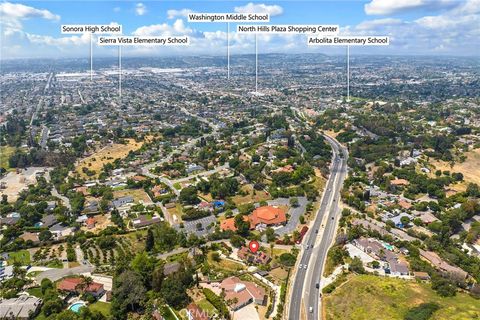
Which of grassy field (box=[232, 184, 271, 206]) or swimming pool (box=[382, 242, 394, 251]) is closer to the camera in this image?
swimming pool (box=[382, 242, 394, 251])

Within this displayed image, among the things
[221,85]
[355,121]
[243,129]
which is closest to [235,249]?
[243,129]

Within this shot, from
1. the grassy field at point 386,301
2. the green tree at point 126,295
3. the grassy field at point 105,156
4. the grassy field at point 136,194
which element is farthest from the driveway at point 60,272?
the grassy field at point 105,156

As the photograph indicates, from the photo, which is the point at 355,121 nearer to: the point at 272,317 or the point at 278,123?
the point at 278,123

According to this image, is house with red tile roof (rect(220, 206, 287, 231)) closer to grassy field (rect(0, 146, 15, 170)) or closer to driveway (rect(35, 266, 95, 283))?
driveway (rect(35, 266, 95, 283))

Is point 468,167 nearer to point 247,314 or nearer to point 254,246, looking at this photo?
point 254,246

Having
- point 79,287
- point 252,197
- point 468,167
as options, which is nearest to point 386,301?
point 79,287

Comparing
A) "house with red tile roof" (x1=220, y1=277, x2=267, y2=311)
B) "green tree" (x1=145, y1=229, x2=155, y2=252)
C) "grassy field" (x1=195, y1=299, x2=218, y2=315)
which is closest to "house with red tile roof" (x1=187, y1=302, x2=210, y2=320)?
"grassy field" (x1=195, y1=299, x2=218, y2=315)
